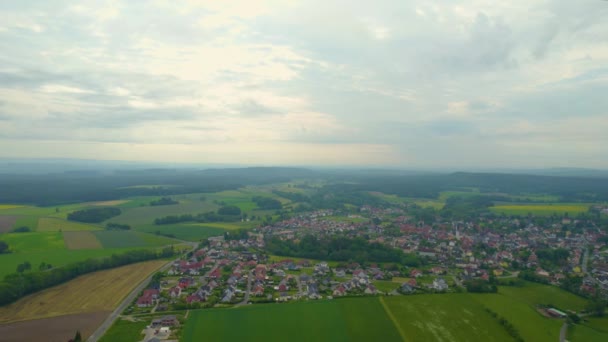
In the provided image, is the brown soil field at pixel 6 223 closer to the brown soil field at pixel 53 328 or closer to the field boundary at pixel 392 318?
the brown soil field at pixel 53 328

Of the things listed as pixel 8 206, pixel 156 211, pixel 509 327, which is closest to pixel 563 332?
pixel 509 327

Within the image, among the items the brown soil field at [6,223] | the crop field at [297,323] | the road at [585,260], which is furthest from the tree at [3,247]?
the road at [585,260]

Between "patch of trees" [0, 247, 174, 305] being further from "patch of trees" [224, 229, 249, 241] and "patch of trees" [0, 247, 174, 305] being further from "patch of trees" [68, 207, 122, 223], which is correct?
"patch of trees" [68, 207, 122, 223]

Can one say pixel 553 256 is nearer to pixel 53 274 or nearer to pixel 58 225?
pixel 53 274

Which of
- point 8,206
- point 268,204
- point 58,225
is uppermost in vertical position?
point 268,204

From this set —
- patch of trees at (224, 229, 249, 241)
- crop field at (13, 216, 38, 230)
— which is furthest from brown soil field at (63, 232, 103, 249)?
patch of trees at (224, 229, 249, 241)

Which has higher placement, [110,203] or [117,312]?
[110,203]

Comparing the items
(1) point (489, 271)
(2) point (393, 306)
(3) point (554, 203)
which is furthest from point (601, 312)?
(3) point (554, 203)
